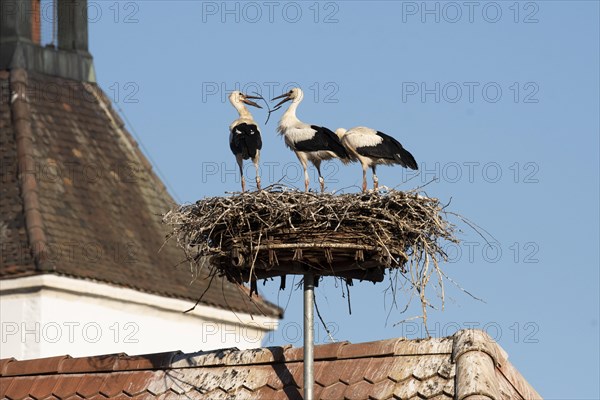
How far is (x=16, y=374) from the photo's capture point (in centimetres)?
1569

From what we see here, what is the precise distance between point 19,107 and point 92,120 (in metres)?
1.79

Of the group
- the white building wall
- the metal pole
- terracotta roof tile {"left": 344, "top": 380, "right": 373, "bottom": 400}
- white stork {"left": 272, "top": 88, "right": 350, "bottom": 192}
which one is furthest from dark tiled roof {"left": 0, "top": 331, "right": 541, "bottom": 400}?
the white building wall

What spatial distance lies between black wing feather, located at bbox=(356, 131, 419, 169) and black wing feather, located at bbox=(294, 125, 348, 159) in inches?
7.8

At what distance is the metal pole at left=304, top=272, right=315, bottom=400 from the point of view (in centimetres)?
1348

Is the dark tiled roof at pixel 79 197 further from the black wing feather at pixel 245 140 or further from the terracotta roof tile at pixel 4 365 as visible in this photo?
the black wing feather at pixel 245 140

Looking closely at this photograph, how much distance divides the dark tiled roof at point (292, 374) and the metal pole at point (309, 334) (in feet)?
1.67

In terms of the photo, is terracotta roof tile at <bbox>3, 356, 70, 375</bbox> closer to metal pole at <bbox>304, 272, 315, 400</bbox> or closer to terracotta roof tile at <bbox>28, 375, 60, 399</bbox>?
terracotta roof tile at <bbox>28, 375, 60, 399</bbox>

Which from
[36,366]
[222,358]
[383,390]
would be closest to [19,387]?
[36,366]

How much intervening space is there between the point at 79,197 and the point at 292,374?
1683cm

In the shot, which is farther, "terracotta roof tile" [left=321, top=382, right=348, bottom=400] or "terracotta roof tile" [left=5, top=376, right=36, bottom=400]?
"terracotta roof tile" [left=5, top=376, right=36, bottom=400]

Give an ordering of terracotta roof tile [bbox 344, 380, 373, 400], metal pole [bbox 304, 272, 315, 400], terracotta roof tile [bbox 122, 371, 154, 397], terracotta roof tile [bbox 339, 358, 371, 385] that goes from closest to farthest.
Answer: metal pole [bbox 304, 272, 315, 400] < terracotta roof tile [bbox 344, 380, 373, 400] < terracotta roof tile [bbox 339, 358, 371, 385] < terracotta roof tile [bbox 122, 371, 154, 397]

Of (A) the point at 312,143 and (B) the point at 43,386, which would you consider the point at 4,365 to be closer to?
(B) the point at 43,386

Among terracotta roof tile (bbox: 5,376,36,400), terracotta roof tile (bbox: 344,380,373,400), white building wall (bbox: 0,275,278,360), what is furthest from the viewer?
white building wall (bbox: 0,275,278,360)

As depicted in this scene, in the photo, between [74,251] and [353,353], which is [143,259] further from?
[353,353]
